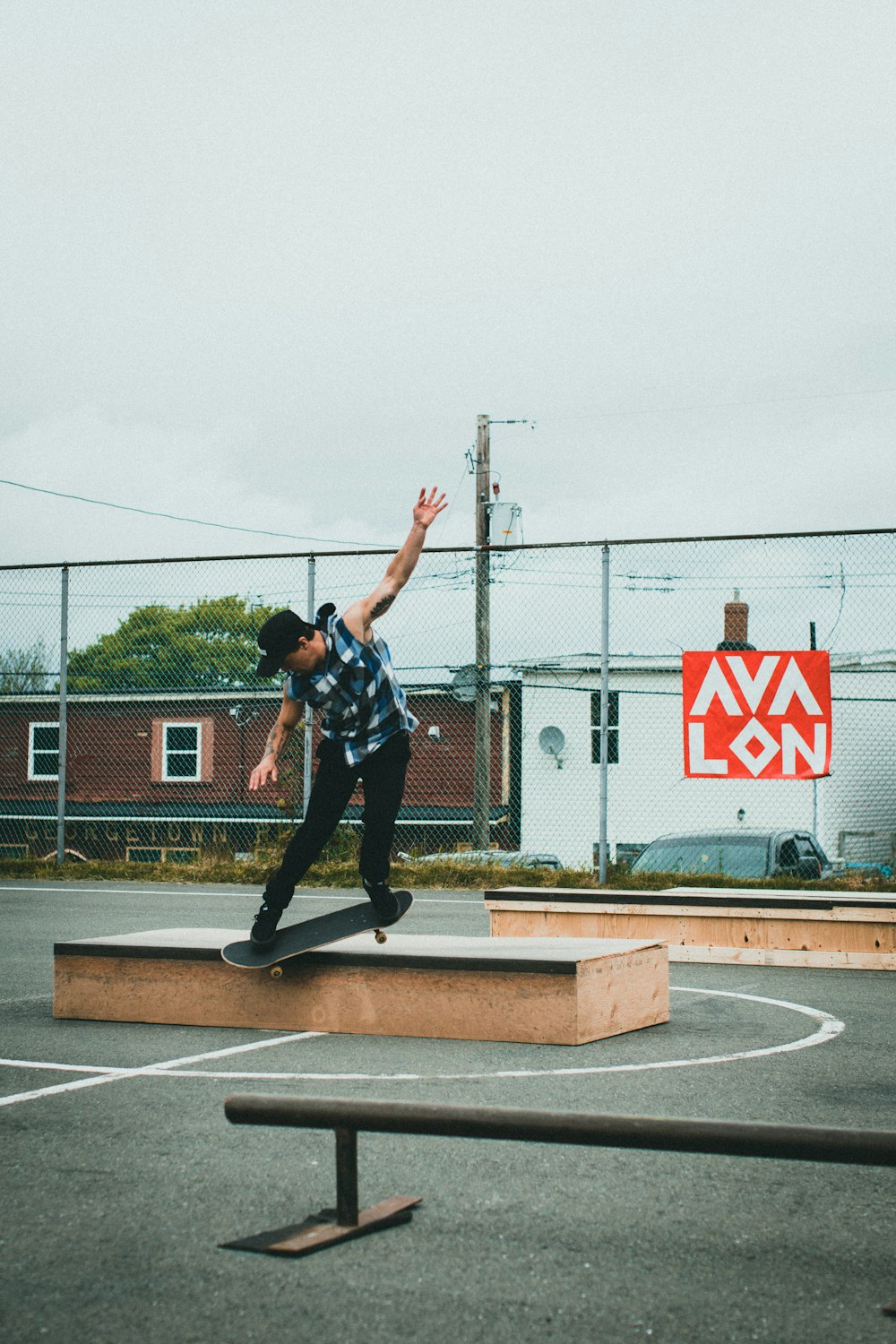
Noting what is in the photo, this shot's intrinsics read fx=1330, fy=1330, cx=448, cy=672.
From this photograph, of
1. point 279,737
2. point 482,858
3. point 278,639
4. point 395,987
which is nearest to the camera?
point 278,639

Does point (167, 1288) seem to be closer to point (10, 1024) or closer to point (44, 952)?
point (10, 1024)

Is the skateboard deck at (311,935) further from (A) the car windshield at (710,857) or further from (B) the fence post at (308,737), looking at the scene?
(A) the car windshield at (710,857)

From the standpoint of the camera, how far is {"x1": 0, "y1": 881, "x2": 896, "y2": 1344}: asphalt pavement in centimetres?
293

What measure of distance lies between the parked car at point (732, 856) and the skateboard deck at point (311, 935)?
7956mm

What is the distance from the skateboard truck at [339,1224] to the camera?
10.8 ft

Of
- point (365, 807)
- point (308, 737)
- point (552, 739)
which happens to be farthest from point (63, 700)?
point (552, 739)

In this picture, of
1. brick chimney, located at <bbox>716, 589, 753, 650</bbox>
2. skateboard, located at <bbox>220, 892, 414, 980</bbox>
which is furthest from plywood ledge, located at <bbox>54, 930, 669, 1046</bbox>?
brick chimney, located at <bbox>716, 589, 753, 650</bbox>

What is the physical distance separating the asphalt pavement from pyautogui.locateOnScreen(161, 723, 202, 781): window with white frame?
2598cm

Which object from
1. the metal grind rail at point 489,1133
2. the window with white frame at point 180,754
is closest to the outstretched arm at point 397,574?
the metal grind rail at point 489,1133

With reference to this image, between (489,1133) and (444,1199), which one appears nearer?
(489,1133)

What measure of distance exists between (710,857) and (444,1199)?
10.7m

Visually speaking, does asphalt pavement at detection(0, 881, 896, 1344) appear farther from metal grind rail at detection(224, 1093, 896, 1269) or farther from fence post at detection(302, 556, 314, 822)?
fence post at detection(302, 556, 314, 822)

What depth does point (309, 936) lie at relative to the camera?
20.3 ft

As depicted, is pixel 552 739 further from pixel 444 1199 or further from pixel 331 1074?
pixel 444 1199
